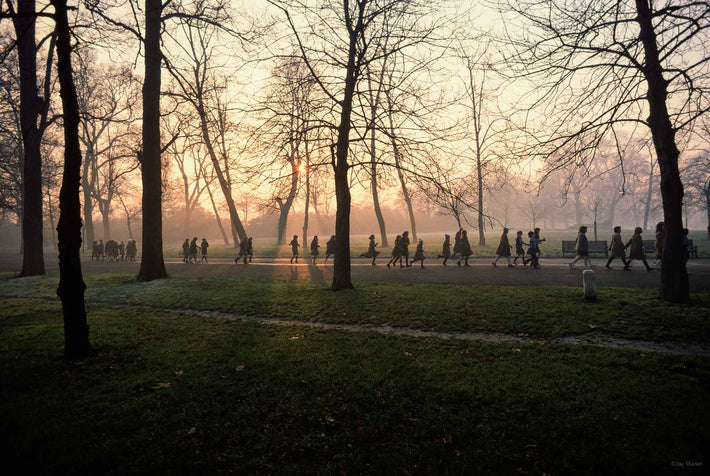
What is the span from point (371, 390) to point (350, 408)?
1.65ft

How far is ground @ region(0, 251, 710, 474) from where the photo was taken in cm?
343

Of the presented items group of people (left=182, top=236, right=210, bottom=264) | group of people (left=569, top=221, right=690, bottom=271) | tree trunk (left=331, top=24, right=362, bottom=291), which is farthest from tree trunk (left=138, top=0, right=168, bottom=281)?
group of people (left=569, top=221, right=690, bottom=271)

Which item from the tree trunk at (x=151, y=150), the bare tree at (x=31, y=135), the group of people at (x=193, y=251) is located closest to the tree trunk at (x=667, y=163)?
the tree trunk at (x=151, y=150)

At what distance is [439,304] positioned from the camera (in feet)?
30.2

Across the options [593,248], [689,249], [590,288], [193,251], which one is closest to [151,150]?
[193,251]

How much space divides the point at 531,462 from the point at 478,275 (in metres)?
11.4

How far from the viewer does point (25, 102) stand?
15453 mm

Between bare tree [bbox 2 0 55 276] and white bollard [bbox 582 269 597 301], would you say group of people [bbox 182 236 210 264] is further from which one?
white bollard [bbox 582 269 597 301]

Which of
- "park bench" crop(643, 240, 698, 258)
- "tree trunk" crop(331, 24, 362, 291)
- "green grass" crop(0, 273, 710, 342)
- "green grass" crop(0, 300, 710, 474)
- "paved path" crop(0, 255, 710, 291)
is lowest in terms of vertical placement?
"green grass" crop(0, 300, 710, 474)

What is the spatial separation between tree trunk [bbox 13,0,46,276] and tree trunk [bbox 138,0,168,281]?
4.83 metres

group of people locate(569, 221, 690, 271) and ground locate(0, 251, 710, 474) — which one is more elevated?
group of people locate(569, 221, 690, 271)

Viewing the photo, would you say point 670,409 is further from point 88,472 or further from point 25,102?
point 25,102

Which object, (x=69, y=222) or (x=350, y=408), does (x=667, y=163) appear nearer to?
(x=350, y=408)

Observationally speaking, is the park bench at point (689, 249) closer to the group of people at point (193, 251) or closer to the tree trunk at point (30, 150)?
the group of people at point (193, 251)
